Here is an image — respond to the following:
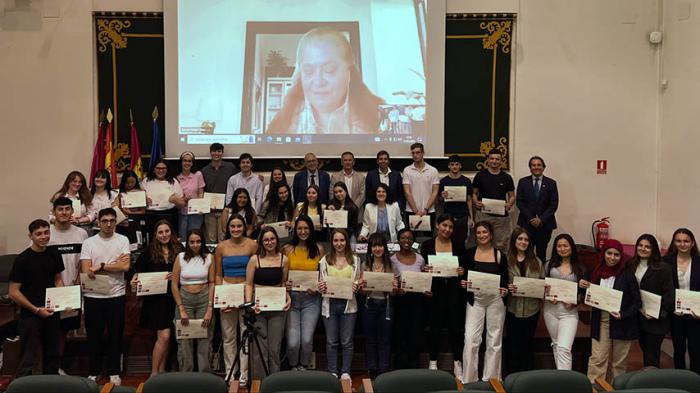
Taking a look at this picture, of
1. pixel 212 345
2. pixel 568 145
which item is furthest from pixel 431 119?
pixel 212 345

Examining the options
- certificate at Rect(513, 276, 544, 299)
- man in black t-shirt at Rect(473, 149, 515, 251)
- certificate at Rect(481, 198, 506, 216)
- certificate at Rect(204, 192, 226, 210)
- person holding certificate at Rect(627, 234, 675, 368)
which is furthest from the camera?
man in black t-shirt at Rect(473, 149, 515, 251)

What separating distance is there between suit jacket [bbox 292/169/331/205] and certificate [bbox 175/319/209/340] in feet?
9.85

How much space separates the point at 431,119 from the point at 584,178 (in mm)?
2516

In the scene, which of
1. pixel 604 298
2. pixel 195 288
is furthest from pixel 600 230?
pixel 195 288

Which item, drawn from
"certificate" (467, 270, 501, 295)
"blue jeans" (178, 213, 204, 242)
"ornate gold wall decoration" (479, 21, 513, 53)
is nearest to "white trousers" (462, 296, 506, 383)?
"certificate" (467, 270, 501, 295)

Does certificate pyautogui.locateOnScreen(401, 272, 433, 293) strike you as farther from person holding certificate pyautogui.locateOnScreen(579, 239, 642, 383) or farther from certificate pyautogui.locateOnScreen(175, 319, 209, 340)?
certificate pyautogui.locateOnScreen(175, 319, 209, 340)

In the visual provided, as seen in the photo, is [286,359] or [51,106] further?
[51,106]

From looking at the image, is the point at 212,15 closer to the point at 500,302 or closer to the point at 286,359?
the point at 286,359

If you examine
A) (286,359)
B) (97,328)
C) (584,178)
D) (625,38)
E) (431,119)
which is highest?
(625,38)

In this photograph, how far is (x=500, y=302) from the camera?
6566mm

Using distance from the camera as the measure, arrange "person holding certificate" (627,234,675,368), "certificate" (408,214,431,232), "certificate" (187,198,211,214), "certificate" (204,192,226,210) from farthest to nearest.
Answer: "certificate" (204,192,226,210) < "certificate" (187,198,211,214) < "certificate" (408,214,431,232) < "person holding certificate" (627,234,675,368)

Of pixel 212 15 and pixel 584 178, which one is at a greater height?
pixel 212 15

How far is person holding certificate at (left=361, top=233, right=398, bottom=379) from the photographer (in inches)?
262

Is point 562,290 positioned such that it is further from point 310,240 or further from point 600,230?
point 600,230
